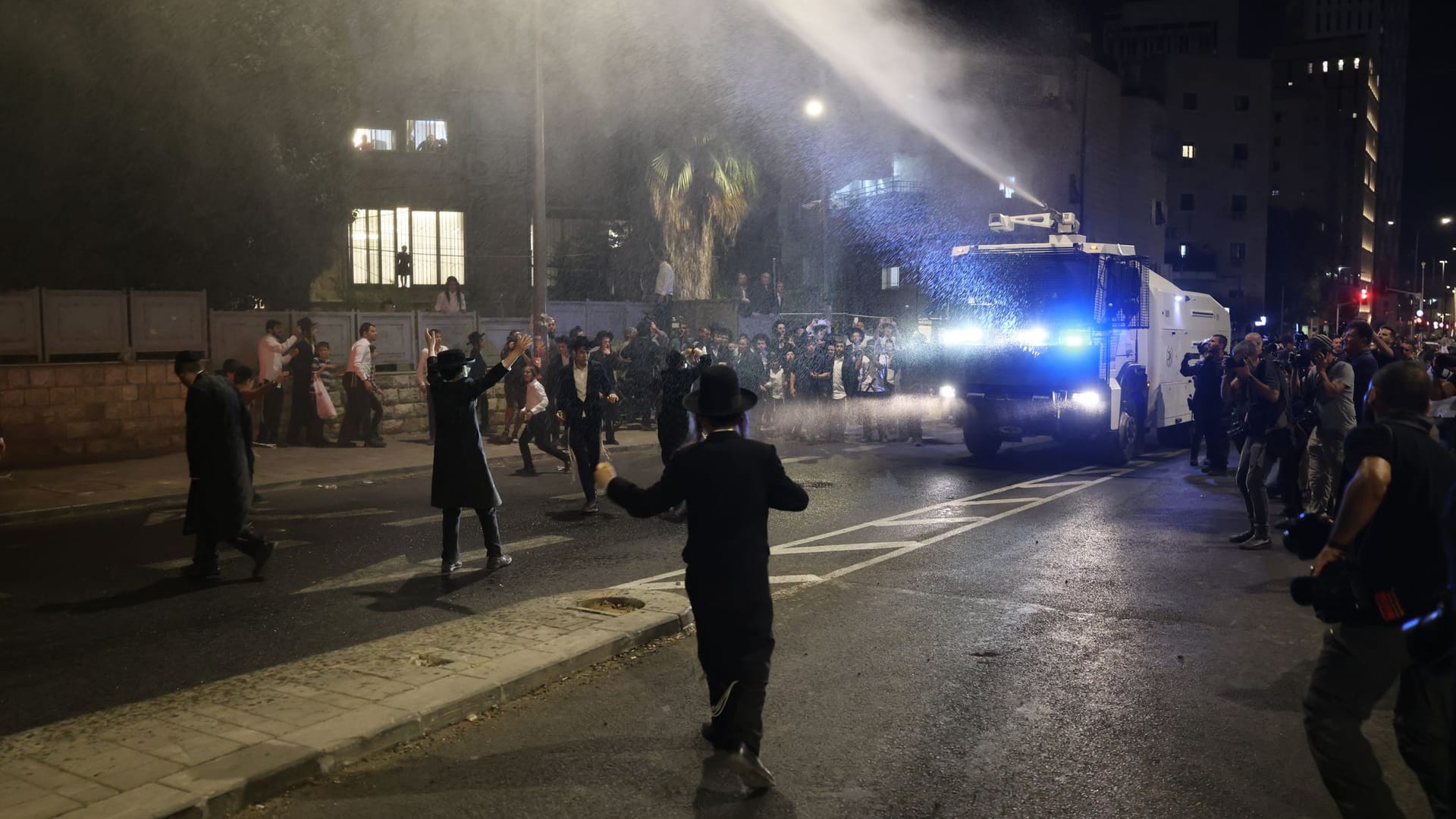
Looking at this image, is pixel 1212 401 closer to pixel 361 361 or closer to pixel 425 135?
pixel 361 361

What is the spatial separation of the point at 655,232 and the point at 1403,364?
25.9 metres

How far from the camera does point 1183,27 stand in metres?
78.8

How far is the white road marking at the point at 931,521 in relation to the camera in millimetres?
8570

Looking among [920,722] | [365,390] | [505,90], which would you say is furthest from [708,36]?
[920,722]

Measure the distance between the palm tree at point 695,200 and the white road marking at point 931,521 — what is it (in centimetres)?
1560

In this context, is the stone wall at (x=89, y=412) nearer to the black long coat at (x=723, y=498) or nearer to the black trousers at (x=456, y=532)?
the black trousers at (x=456, y=532)

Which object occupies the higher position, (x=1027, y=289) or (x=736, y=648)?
(x=1027, y=289)

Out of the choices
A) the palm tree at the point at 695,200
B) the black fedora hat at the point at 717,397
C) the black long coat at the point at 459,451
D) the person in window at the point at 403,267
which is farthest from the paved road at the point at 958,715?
the person in window at the point at 403,267

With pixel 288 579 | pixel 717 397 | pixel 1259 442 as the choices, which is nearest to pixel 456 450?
pixel 288 579

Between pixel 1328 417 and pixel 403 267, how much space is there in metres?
22.5

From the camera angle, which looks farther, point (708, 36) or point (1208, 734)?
point (708, 36)

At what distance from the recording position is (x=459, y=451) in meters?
8.54

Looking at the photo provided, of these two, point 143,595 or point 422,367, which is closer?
point 143,595

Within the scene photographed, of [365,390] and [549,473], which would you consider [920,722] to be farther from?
[365,390]
